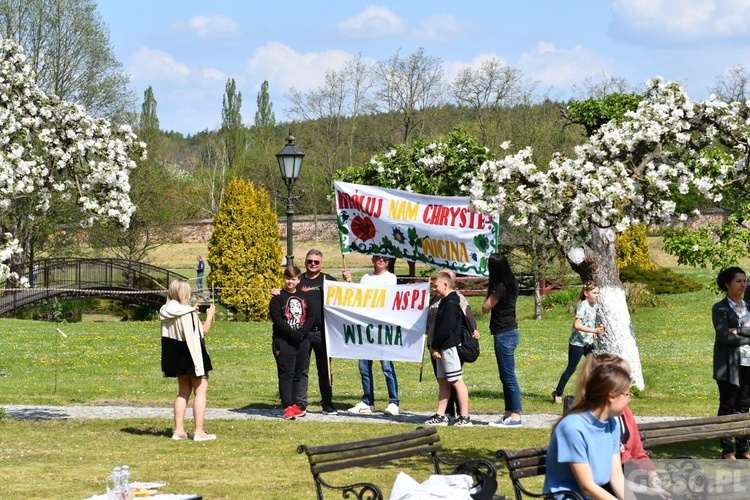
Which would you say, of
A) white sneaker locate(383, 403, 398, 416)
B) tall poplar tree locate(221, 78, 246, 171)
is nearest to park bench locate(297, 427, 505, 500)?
white sneaker locate(383, 403, 398, 416)

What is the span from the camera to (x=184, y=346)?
11.5 m

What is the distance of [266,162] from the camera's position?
232 feet

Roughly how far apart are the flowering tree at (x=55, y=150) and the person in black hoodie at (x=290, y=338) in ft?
6.88

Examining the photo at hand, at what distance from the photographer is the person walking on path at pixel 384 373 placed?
13.6 metres

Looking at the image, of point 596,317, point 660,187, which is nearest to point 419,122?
point 596,317

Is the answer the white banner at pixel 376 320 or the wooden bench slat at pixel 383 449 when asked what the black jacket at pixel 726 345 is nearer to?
the wooden bench slat at pixel 383 449

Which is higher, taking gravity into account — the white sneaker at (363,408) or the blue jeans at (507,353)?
the blue jeans at (507,353)

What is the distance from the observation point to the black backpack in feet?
40.7

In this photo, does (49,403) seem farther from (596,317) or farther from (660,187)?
(660,187)

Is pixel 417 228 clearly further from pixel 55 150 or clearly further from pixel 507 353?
pixel 55 150

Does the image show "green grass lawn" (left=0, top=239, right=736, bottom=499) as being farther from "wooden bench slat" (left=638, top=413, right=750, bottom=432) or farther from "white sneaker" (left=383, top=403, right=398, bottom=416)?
"wooden bench slat" (left=638, top=413, right=750, bottom=432)

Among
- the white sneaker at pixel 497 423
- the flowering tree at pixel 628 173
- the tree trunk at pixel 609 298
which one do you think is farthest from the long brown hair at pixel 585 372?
the tree trunk at pixel 609 298

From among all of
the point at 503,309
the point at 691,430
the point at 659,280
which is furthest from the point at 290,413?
the point at 659,280

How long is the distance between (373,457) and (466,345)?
534cm
